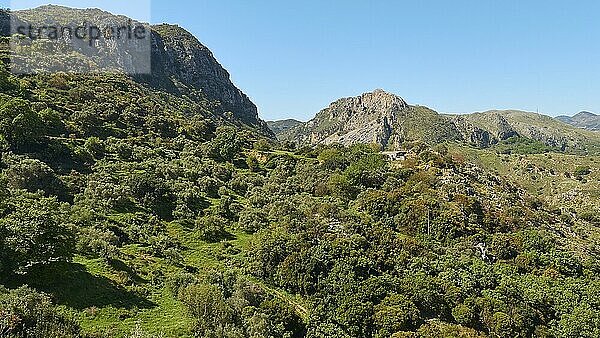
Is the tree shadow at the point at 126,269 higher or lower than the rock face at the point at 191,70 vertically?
lower

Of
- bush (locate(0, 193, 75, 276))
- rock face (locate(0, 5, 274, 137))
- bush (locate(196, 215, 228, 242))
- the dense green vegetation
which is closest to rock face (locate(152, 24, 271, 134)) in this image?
rock face (locate(0, 5, 274, 137))

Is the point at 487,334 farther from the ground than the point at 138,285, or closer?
closer

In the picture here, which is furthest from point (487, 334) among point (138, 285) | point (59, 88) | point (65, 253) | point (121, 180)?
point (59, 88)

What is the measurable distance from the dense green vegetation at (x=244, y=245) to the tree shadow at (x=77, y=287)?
111 mm

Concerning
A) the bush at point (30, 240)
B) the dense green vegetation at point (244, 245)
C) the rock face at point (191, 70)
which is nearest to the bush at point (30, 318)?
the dense green vegetation at point (244, 245)

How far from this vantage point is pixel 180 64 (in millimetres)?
147000

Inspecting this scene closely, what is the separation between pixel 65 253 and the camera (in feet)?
78.1

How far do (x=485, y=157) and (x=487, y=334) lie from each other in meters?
143

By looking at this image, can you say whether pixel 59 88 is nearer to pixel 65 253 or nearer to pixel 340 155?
pixel 340 155

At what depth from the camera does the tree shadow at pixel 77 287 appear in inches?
837

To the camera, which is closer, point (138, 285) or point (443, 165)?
point (138, 285)

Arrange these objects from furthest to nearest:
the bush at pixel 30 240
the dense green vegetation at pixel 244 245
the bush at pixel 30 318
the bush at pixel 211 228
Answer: the bush at pixel 211 228 → the dense green vegetation at pixel 244 245 → the bush at pixel 30 240 → the bush at pixel 30 318

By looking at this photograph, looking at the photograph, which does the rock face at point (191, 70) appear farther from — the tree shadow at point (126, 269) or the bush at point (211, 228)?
the tree shadow at point (126, 269)

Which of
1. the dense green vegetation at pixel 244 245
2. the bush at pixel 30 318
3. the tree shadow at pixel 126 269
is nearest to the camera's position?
the bush at pixel 30 318
